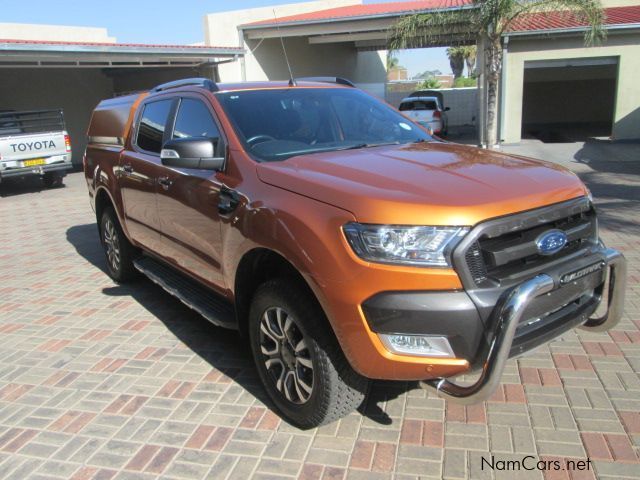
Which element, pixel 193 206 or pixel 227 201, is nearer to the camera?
pixel 227 201

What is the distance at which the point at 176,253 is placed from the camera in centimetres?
432

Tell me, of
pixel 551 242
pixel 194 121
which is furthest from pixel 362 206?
pixel 194 121

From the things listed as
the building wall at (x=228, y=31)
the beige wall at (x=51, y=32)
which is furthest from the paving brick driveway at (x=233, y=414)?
the beige wall at (x=51, y=32)

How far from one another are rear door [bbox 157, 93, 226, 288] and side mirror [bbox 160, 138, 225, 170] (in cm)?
9

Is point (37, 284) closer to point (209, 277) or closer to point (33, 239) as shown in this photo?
point (33, 239)

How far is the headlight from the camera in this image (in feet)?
7.97

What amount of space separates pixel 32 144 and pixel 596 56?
1586 cm

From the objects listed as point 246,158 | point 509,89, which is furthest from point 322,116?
point 509,89

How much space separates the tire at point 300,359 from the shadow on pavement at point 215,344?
0.28 m

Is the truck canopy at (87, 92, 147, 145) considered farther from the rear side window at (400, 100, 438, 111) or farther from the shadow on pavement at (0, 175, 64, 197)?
the rear side window at (400, 100, 438, 111)

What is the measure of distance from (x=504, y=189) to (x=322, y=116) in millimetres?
1651

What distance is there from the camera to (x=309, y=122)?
3.82m

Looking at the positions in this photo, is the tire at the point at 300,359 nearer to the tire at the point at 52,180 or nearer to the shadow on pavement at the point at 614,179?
the shadow on pavement at the point at 614,179

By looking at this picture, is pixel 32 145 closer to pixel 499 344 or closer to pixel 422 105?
pixel 422 105
